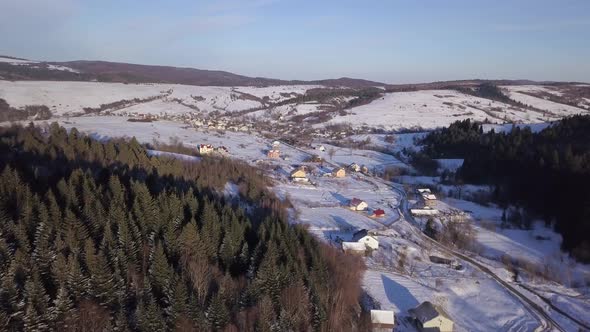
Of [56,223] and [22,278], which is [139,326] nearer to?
[22,278]

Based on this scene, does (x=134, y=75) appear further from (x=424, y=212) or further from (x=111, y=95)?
(x=424, y=212)

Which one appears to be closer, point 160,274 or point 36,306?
point 36,306

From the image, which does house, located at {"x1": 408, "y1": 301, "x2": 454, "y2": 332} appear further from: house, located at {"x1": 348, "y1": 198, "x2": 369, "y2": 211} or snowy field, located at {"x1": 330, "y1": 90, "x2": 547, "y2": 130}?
snowy field, located at {"x1": 330, "y1": 90, "x2": 547, "y2": 130}

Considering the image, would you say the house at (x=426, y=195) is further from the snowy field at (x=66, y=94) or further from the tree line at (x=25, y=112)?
the snowy field at (x=66, y=94)

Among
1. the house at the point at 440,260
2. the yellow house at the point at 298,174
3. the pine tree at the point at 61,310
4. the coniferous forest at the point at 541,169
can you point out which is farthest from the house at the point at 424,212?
the pine tree at the point at 61,310

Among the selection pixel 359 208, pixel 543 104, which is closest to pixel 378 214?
pixel 359 208

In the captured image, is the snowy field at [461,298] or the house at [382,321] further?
the snowy field at [461,298]
